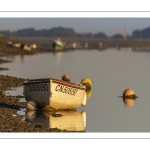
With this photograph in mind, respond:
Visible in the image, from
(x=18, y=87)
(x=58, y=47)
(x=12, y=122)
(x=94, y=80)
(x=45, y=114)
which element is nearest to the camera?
(x=12, y=122)

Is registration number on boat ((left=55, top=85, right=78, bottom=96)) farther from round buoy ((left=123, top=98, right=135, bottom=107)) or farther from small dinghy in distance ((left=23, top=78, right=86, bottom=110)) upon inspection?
round buoy ((left=123, top=98, right=135, bottom=107))

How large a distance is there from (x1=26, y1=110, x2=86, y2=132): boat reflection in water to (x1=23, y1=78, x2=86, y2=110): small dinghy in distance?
40 cm

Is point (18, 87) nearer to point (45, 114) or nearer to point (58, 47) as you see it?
point (45, 114)

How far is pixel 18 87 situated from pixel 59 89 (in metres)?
9.58

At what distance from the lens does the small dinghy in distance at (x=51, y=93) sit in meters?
23.3

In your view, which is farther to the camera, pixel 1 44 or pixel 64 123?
pixel 1 44

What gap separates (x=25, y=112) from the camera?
78.1 feet

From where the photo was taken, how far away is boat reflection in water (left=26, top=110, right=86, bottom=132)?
21.1 metres

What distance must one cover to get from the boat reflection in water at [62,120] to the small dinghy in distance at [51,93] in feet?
1.31

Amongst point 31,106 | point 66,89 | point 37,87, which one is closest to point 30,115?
point 31,106

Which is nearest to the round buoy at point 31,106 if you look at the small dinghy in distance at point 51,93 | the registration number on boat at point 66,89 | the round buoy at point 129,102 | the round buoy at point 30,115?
the small dinghy in distance at point 51,93

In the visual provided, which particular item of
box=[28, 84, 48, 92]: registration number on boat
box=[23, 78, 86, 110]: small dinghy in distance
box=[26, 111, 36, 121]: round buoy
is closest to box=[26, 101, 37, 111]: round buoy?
box=[23, 78, 86, 110]: small dinghy in distance

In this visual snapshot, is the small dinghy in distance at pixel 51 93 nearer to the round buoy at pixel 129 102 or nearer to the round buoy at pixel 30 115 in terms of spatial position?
the round buoy at pixel 30 115
